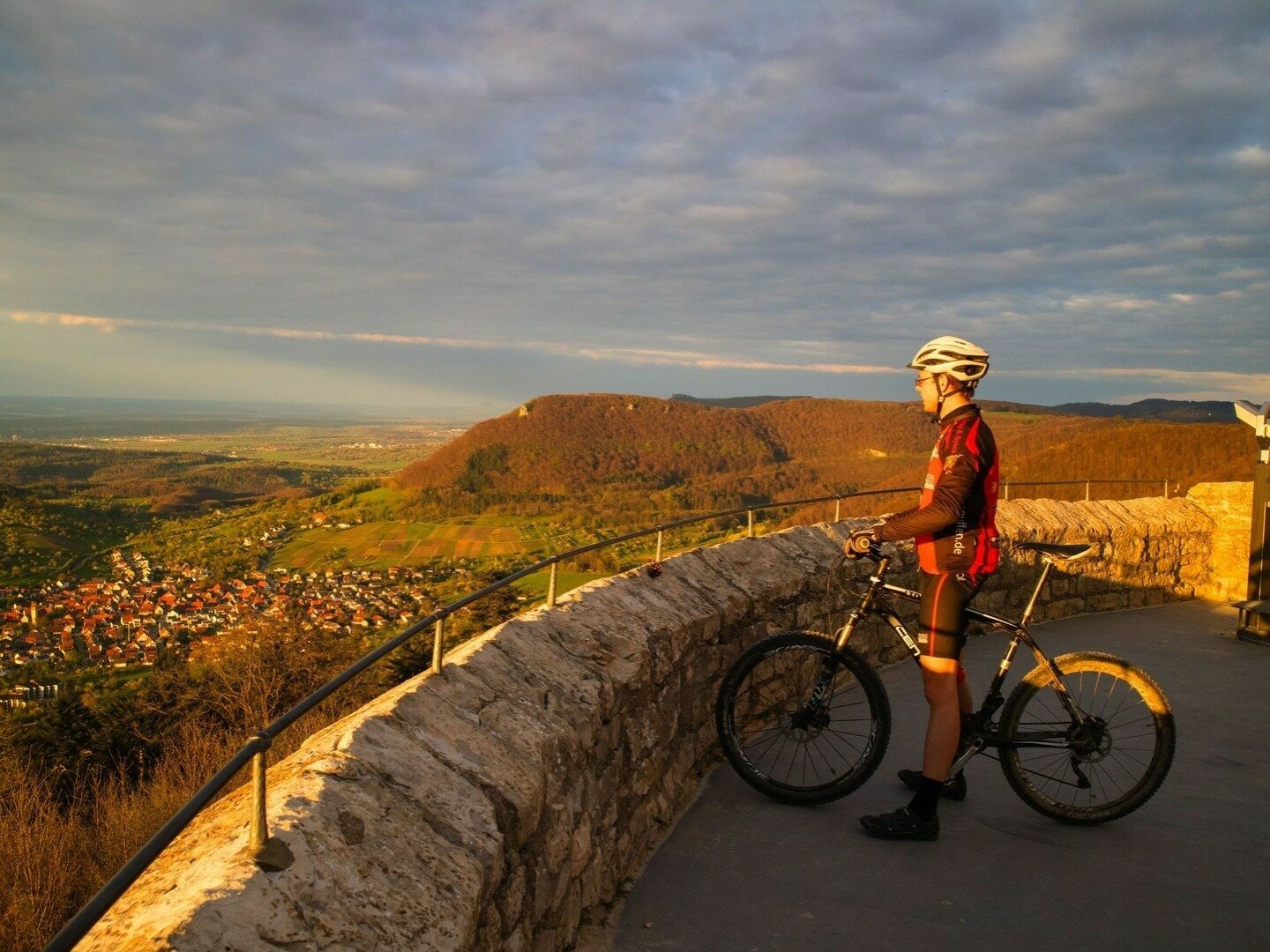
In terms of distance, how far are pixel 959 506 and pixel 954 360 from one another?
27.4 inches

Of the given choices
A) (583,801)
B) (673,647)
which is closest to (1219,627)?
(673,647)

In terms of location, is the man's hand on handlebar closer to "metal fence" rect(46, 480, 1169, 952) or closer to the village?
"metal fence" rect(46, 480, 1169, 952)

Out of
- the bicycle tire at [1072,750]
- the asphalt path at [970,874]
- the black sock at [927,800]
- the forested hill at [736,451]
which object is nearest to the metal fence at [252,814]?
the asphalt path at [970,874]

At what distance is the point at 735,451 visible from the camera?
157 ft

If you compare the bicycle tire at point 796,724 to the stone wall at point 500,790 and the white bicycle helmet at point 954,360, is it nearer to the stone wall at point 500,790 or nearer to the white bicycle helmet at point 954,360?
the stone wall at point 500,790

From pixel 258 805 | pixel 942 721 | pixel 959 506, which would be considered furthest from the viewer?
pixel 942 721

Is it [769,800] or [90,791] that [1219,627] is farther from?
[90,791]

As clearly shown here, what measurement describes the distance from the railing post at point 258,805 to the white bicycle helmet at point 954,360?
3258 millimetres

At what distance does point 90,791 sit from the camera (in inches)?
333

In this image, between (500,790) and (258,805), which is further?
(500,790)

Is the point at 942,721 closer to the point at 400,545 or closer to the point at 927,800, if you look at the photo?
the point at 927,800

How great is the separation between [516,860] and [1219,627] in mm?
8346

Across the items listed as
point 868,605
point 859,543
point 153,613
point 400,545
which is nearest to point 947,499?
point 859,543

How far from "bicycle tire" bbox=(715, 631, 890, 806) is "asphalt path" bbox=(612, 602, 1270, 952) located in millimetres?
148
